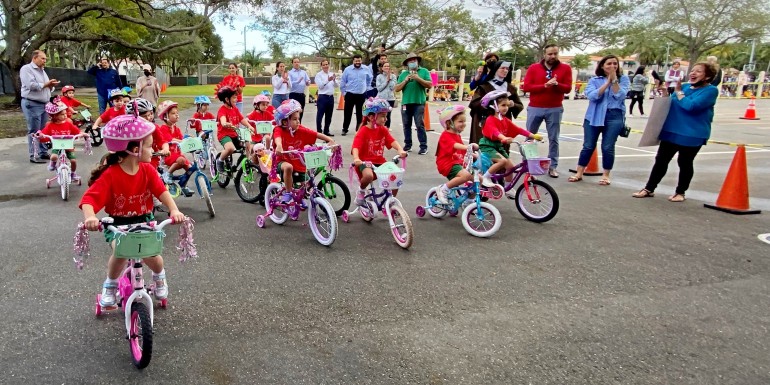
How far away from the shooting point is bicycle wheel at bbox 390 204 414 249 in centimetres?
514

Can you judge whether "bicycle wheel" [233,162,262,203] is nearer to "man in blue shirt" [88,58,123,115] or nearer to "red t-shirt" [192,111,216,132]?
"red t-shirt" [192,111,216,132]

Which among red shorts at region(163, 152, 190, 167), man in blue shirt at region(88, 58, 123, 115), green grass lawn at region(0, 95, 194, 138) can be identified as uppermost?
man in blue shirt at region(88, 58, 123, 115)

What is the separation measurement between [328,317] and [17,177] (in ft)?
24.2

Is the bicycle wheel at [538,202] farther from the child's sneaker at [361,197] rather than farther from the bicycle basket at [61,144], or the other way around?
the bicycle basket at [61,144]

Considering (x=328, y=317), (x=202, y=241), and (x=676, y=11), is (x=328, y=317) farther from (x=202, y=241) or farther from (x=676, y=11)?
(x=676, y=11)

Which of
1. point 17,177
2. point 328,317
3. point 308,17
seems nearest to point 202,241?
point 328,317

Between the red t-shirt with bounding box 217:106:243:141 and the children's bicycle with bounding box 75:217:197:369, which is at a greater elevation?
the red t-shirt with bounding box 217:106:243:141

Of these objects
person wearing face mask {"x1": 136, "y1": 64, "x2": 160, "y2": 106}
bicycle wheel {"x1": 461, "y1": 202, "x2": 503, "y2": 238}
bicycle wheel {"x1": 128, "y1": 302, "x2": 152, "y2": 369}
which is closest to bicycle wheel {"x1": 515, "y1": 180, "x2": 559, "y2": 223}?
bicycle wheel {"x1": 461, "y1": 202, "x2": 503, "y2": 238}

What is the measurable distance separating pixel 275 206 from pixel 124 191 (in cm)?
274

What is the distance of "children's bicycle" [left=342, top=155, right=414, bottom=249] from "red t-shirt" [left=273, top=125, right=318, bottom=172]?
627 mm

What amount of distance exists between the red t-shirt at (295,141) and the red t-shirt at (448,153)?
1.50 meters

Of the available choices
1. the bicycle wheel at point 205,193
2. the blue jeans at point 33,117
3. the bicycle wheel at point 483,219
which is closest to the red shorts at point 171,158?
the bicycle wheel at point 205,193

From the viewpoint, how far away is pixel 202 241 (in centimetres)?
544

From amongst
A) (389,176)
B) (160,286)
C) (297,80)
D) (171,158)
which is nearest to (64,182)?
(171,158)
